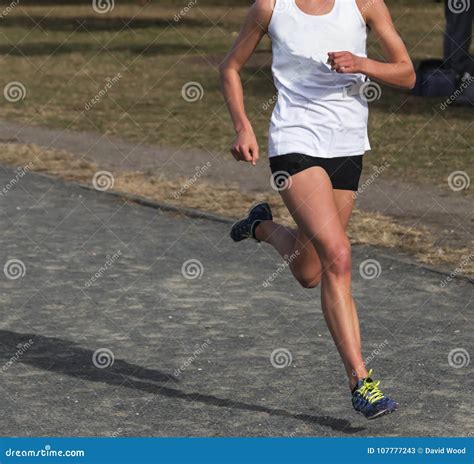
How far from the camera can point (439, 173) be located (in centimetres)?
1442

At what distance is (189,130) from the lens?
58.4ft

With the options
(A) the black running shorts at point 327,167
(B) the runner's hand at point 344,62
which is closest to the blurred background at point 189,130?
(A) the black running shorts at point 327,167

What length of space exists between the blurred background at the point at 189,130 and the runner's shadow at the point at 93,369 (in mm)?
3431

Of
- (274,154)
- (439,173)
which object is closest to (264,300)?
(274,154)

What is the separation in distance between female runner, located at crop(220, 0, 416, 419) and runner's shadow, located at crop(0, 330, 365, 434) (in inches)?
20.2

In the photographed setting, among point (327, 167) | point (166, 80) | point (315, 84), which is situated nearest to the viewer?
point (315, 84)

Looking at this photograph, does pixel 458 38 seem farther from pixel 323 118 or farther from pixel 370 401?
pixel 370 401

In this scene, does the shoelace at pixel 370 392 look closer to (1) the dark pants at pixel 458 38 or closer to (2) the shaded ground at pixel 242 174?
(2) the shaded ground at pixel 242 174

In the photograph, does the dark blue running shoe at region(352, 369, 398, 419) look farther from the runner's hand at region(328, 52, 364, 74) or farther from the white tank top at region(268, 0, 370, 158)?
the runner's hand at region(328, 52, 364, 74)

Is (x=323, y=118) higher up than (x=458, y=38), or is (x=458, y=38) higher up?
(x=323, y=118)

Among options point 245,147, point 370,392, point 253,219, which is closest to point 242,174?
point 253,219

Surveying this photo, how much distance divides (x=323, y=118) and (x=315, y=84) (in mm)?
160

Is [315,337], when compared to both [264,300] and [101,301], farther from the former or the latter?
[101,301]

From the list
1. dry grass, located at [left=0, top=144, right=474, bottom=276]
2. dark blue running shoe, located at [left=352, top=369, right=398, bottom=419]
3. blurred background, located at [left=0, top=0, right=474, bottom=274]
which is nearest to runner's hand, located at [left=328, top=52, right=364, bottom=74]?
dark blue running shoe, located at [left=352, top=369, right=398, bottom=419]
